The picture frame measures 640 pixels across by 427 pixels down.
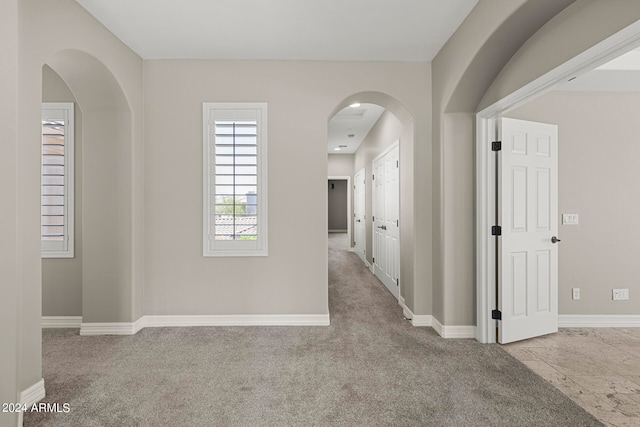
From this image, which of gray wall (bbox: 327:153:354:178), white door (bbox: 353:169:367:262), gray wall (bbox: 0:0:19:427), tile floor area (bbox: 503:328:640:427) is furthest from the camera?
gray wall (bbox: 327:153:354:178)

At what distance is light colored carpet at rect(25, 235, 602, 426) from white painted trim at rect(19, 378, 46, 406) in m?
0.08

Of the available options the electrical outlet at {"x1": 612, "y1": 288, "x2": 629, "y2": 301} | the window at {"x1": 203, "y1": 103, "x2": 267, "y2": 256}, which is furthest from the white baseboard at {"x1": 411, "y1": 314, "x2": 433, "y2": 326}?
the electrical outlet at {"x1": 612, "y1": 288, "x2": 629, "y2": 301}

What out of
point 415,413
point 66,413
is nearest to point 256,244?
point 66,413

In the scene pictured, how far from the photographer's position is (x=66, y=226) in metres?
3.29

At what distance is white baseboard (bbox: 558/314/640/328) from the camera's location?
11.1ft

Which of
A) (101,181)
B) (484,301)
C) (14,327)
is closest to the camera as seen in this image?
(14,327)

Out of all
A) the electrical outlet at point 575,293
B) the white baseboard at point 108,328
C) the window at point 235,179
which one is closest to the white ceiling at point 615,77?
the electrical outlet at point 575,293

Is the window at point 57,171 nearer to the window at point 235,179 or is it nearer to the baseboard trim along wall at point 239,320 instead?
the baseboard trim along wall at point 239,320

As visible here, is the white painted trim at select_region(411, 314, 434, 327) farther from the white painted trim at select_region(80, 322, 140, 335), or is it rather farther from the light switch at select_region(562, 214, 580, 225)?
the white painted trim at select_region(80, 322, 140, 335)

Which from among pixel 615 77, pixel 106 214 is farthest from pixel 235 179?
pixel 615 77

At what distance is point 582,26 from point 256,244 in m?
3.05

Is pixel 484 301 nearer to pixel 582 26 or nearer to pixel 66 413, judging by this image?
pixel 582 26

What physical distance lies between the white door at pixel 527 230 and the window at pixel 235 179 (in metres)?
2.34

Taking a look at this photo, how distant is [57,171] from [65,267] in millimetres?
1013
